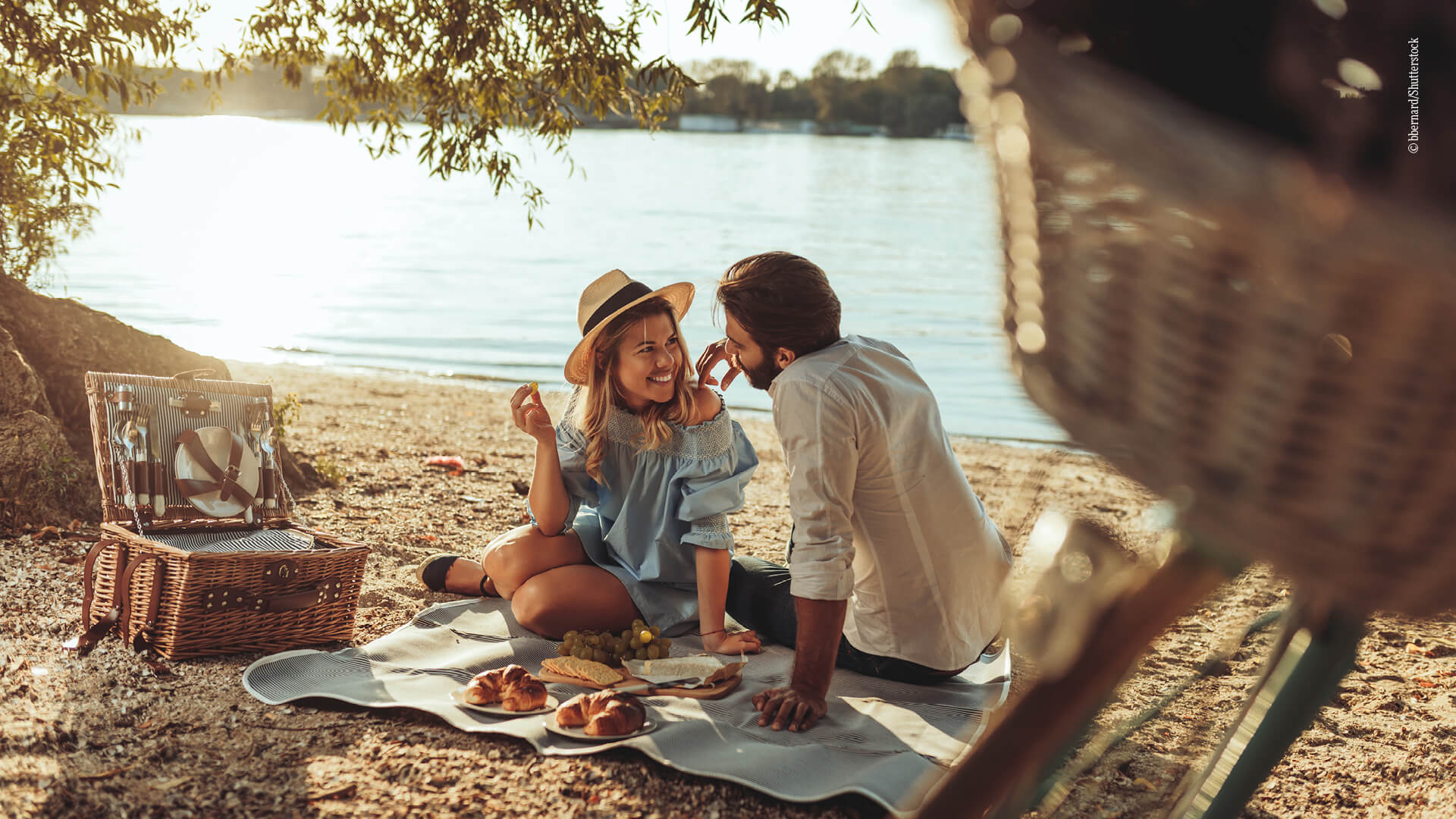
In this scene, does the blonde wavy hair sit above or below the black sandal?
above

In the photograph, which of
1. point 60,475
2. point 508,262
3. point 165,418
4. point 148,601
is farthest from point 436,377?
point 508,262

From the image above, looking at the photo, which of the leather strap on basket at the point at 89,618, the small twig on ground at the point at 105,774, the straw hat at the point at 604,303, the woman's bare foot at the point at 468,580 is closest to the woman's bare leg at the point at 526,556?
the woman's bare foot at the point at 468,580

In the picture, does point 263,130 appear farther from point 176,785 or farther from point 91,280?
point 176,785

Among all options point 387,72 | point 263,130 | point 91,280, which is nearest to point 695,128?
point 263,130

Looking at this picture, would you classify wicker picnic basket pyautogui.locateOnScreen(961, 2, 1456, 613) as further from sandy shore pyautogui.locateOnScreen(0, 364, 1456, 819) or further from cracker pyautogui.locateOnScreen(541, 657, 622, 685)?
cracker pyautogui.locateOnScreen(541, 657, 622, 685)

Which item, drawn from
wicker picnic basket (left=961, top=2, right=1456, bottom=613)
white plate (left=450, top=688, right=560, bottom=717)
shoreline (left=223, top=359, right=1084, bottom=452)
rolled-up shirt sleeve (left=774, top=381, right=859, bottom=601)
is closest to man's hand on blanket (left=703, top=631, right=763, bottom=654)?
white plate (left=450, top=688, right=560, bottom=717)

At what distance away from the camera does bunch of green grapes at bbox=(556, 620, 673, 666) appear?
12.0 feet

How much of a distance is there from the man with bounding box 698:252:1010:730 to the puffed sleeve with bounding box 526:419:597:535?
867 mm

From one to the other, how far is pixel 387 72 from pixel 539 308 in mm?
12722

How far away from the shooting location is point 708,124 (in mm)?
110875

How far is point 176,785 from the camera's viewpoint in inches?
106

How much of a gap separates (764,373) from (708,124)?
11166cm

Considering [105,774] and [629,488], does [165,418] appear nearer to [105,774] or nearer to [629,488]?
[105,774]

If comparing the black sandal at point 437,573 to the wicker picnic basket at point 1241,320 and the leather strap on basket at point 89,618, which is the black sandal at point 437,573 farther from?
the wicker picnic basket at point 1241,320
